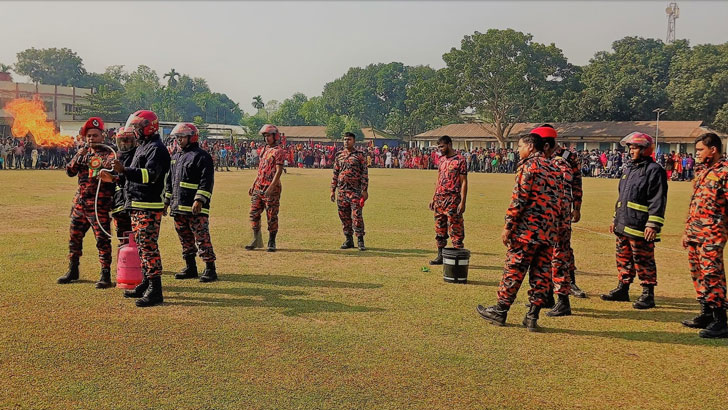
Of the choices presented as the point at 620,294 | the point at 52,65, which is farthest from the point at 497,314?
the point at 52,65

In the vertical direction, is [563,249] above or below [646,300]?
above

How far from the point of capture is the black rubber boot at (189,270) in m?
8.35

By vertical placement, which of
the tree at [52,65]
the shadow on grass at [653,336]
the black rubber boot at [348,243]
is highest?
the tree at [52,65]

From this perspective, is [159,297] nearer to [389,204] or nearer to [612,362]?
[612,362]

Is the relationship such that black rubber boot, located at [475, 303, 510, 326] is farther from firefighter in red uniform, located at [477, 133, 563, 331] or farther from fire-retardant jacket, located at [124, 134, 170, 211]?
fire-retardant jacket, located at [124, 134, 170, 211]

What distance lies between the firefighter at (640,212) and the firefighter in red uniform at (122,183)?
239 inches

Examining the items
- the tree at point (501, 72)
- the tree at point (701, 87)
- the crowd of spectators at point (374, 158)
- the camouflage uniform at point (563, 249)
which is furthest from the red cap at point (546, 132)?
the tree at point (701, 87)

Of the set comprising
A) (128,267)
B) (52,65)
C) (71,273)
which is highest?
(52,65)

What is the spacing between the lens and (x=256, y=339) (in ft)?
19.0

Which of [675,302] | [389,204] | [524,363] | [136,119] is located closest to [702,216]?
[675,302]

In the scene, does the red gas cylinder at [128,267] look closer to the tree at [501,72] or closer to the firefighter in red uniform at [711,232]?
the firefighter in red uniform at [711,232]

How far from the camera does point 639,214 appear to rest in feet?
24.0

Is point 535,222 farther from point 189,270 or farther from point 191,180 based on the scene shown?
point 189,270

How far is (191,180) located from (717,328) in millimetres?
6403
